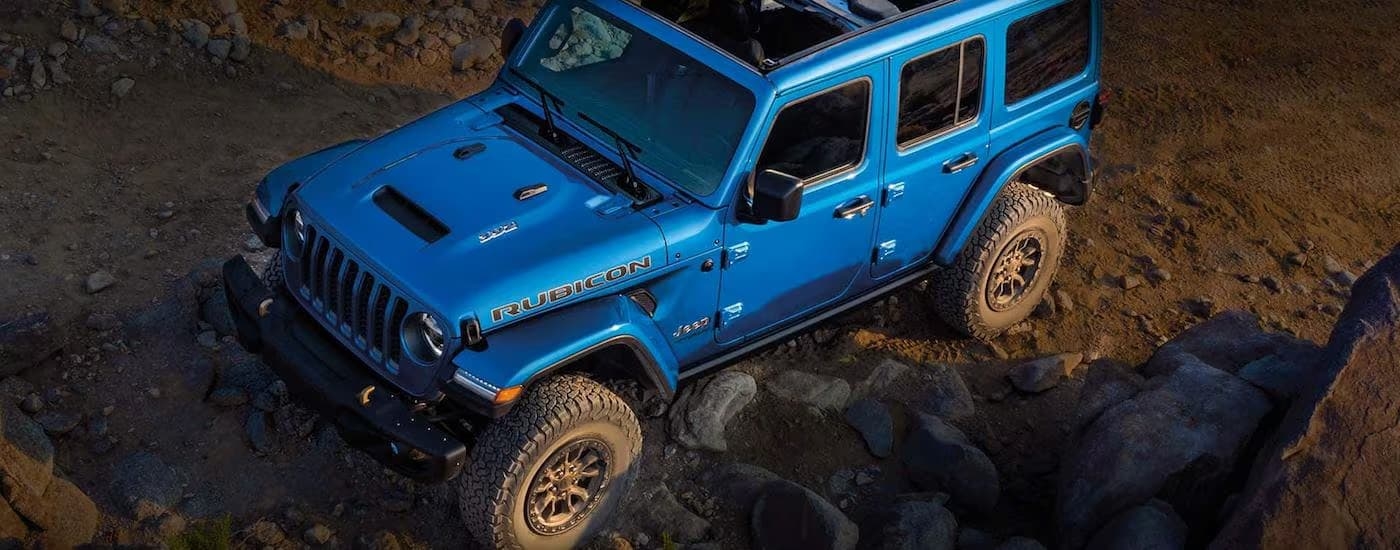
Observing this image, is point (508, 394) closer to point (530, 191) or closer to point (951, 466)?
point (530, 191)

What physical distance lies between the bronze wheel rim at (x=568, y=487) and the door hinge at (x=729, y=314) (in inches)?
31.5

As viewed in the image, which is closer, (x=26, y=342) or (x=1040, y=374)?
(x=26, y=342)

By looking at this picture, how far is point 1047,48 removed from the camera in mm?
6852

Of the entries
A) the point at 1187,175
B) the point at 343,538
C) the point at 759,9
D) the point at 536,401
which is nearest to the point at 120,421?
the point at 343,538

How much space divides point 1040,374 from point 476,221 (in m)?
3.18

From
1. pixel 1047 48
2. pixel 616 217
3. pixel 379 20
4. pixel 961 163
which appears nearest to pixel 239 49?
pixel 379 20

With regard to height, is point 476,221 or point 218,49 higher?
point 476,221

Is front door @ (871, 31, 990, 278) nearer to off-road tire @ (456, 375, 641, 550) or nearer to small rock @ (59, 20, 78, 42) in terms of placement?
off-road tire @ (456, 375, 641, 550)

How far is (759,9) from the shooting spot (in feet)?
21.3

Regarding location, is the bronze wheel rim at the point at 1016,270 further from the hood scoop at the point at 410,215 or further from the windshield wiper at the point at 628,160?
the hood scoop at the point at 410,215

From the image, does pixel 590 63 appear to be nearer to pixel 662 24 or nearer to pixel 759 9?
→ pixel 662 24

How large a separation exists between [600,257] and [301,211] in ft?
4.28

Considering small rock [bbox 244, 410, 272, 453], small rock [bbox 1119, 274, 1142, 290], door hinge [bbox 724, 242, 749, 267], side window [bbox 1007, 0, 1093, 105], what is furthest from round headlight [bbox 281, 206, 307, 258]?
small rock [bbox 1119, 274, 1142, 290]

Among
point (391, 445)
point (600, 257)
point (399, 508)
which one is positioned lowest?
point (399, 508)
